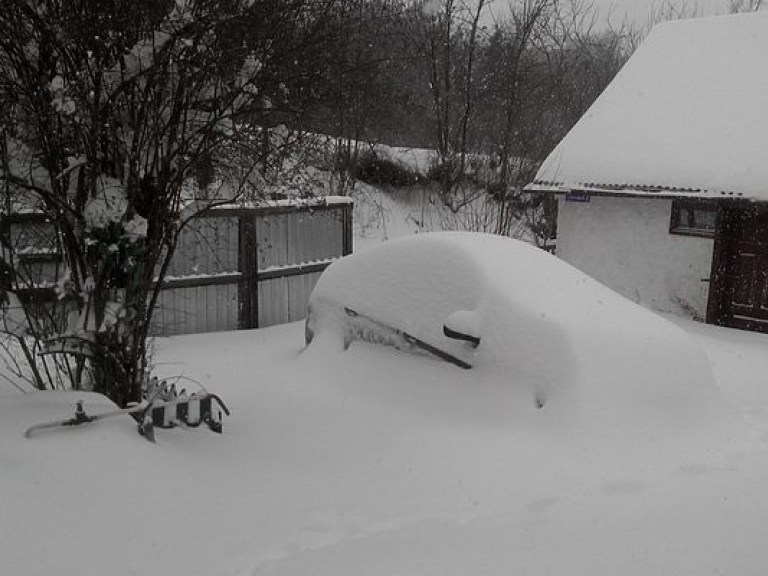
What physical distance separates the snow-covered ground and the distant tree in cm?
74

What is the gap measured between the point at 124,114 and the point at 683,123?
11166 millimetres

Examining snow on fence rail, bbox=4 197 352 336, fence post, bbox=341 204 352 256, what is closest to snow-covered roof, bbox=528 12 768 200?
fence post, bbox=341 204 352 256

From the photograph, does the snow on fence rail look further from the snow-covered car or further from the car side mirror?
the car side mirror

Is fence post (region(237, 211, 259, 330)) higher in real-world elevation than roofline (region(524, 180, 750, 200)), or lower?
lower

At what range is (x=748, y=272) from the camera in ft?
40.7

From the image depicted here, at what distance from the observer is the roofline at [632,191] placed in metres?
11.9

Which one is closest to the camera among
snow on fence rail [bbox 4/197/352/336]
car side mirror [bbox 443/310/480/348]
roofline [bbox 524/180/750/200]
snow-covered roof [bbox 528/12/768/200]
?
car side mirror [bbox 443/310/480/348]

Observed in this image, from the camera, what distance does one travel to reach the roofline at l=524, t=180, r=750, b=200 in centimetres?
1186

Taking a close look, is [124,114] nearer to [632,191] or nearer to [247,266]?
[247,266]

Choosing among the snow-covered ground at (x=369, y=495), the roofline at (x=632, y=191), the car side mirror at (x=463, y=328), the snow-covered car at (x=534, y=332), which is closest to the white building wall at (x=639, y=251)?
the roofline at (x=632, y=191)

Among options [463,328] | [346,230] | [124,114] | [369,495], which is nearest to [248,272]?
[346,230]

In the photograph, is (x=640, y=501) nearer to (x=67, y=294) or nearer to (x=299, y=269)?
(x=67, y=294)

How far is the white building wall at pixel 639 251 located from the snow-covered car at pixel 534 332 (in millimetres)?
6728

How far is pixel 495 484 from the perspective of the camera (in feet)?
16.9
